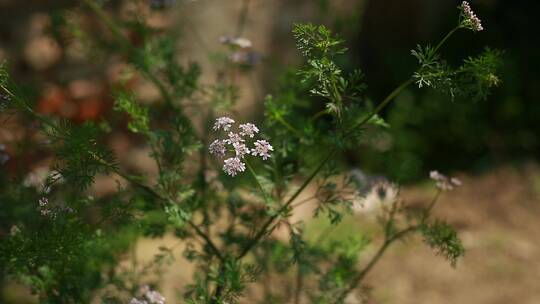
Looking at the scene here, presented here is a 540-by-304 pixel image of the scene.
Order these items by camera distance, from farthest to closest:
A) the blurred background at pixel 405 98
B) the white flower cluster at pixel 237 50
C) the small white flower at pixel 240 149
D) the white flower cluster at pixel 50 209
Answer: the blurred background at pixel 405 98 < the white flower cluster at pixel 237 50 < the white flower cluster at pixel 50 209 < the small white flower at pixel 240 149

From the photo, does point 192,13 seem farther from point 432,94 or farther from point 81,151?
point 81,151

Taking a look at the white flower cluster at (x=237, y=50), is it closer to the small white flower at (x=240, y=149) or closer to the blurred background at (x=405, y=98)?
the blurred background at (x=405, y=98)

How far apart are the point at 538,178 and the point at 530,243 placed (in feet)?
2.37

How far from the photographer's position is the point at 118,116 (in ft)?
7.26

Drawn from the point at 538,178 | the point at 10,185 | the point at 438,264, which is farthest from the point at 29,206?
the point at 538,178

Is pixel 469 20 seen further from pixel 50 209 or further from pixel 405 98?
pixel 405 98

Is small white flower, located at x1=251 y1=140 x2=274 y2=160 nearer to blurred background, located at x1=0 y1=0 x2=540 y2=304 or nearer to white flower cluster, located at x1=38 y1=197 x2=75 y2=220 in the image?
white flower cluster, located at x1=38 y1=197 x2=75 y2=220

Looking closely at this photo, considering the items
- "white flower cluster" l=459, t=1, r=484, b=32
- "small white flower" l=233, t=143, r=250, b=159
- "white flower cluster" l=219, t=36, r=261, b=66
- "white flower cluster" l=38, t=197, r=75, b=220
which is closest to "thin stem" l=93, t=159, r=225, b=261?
"white flower cluster" l=38, t=197, r=75, b=220

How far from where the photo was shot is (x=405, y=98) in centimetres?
434

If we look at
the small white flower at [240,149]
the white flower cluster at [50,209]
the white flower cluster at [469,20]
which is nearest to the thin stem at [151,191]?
the white flower cluster at [50,209]

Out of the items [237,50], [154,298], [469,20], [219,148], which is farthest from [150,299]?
[237,50]

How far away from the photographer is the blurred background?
3.35 m

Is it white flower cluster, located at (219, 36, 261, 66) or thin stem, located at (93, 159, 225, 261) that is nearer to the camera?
thin stem, located at (93, 159, 225, 261)

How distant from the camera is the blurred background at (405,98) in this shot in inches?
132
